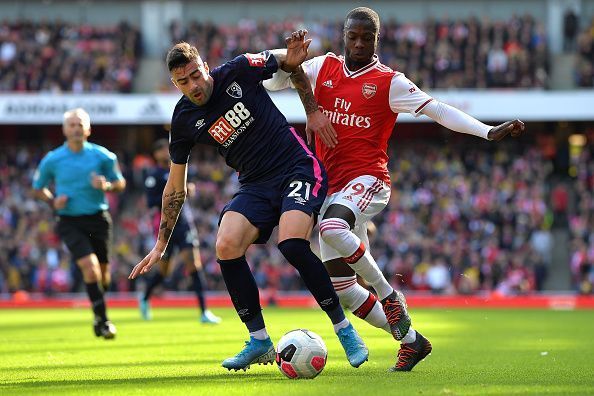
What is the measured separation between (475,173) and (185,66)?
2317 centimetres

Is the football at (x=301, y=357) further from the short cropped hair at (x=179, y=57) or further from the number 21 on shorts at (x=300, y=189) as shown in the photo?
the short cropped hair at (x=179, y=57)

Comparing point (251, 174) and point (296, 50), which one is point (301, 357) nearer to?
point (251, 174)

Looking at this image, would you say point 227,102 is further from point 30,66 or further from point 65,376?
point 30,66

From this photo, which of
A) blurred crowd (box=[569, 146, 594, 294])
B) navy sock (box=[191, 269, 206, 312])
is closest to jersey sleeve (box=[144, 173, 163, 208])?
navy sock (box=[191, 269, 206, 312])

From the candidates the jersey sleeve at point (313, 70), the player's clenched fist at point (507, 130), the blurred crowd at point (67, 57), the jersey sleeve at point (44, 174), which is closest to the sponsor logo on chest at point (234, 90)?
the jersey sleeve at point (313, 70)

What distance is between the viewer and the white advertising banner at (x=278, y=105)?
30188mm

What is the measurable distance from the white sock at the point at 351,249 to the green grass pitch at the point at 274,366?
0.66 meters

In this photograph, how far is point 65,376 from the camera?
7797 millimetres

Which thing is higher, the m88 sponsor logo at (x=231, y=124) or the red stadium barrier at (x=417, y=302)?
the m88 sponsor logo at (x=231, y=124)

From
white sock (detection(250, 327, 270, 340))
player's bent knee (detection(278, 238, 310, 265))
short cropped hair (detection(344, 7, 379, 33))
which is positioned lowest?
white sock (detection(250, 327, 270, 340))

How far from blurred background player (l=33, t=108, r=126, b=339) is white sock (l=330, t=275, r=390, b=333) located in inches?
179

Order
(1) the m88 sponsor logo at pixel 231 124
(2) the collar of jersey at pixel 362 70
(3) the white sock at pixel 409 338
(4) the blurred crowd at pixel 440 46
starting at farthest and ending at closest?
(4) the blurred crowd at pixel 440 46 < (2) the collar of jersey at pixel 362 70 < (3) the white sock at pixel 409 338 < (1) the m88 sponsor logo at pixel 231 124

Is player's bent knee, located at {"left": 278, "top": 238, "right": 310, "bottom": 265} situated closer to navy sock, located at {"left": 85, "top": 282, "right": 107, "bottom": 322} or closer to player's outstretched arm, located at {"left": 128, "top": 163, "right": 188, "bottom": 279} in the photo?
player's outstretched arm, located at {"left": 128, "top": 163, "right": 188, "bottom": 279}

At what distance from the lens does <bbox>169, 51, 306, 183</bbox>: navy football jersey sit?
7.81 metres
